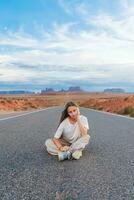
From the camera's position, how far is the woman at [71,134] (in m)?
9.57

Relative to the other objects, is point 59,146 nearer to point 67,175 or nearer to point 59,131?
point 59,131

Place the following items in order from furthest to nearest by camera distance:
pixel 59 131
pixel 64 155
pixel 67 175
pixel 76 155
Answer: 1. pixel 59 131
2. pixel 76 155
3. pixel 64 155
4. pixel 67 175

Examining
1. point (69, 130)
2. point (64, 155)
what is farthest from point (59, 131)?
point (64, 155)

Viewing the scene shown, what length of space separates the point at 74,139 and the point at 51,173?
2091 mm

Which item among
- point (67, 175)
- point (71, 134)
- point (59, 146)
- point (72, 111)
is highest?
point (72, 111)

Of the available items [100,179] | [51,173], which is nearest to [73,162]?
[51,173]

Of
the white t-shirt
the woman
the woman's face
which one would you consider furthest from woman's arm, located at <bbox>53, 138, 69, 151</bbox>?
the woman's face

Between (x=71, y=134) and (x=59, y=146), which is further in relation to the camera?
(x=71, y=134)

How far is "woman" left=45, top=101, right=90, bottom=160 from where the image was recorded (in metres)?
9.57

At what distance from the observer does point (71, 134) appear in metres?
9.83

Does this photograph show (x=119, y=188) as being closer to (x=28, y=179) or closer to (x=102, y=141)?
(x=28, y=179)

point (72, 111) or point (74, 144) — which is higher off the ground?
point (72, 111)

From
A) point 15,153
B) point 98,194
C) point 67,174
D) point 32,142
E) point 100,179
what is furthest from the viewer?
point 32,142

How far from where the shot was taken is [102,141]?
1335 centimetres
